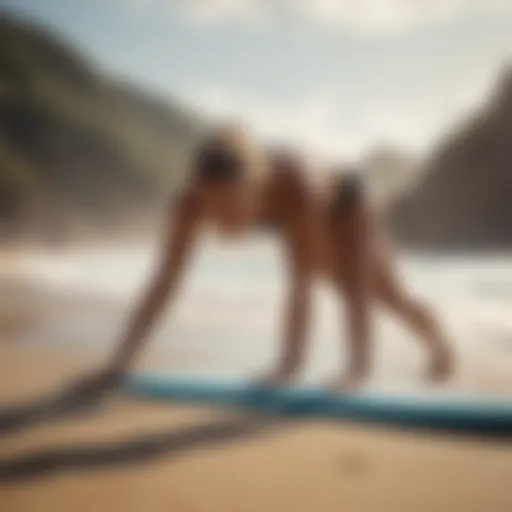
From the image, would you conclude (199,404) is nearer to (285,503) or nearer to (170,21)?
(285,503)

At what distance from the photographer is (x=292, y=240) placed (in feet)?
4.09

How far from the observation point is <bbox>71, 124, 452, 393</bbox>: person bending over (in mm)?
1234

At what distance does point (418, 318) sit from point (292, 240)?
0.21 metres

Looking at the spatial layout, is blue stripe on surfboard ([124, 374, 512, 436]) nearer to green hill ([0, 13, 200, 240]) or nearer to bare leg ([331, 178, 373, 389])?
bare leg ([331, 178, 373, 389])

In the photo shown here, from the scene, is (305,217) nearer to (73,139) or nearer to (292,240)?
(292,240)

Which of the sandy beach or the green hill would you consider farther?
the green hill

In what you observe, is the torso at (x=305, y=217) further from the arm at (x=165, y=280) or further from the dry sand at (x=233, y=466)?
the dry sand at (x=233, y=466)


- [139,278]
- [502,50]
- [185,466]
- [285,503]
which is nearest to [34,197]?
[139,278]

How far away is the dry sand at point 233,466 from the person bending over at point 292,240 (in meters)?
0.07

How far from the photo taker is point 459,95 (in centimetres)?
125

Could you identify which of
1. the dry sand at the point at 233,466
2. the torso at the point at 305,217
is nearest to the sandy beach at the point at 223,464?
the dry sand at the point at 233,466

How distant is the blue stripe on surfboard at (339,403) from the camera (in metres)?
1.19

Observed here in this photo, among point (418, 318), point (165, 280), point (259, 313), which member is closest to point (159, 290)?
point (165, 280)

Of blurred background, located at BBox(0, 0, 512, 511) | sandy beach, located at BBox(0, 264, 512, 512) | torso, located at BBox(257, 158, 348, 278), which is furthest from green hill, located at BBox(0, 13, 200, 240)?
sandy beach, located at BBox(0, 264, 512, 512)
